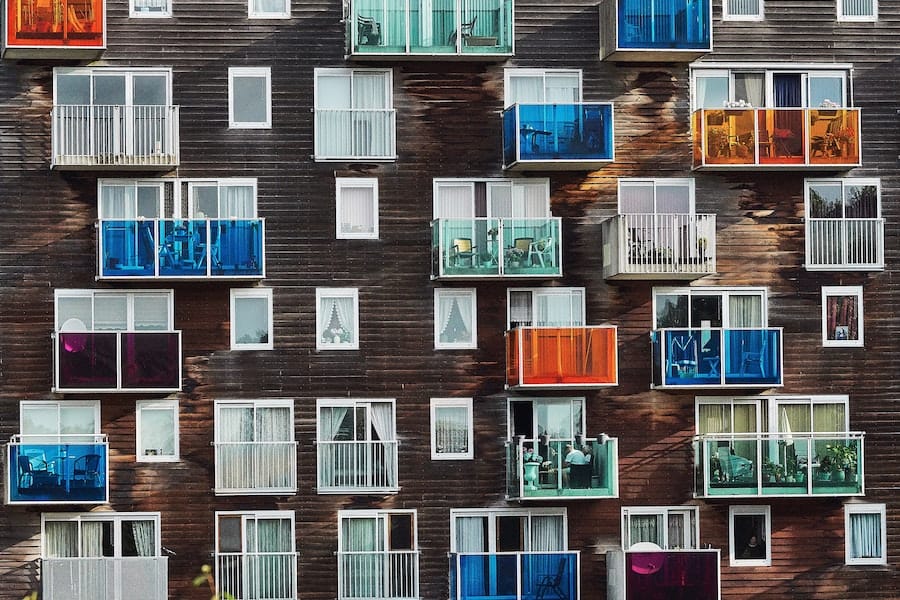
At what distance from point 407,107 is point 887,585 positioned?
49.1 ft

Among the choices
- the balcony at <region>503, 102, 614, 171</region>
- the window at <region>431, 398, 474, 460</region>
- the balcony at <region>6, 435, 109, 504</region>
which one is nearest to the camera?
the balcony at <region>6, 435, 109, 504</region>

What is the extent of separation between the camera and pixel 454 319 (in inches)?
1492

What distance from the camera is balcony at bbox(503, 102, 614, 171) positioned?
36969 millimetres

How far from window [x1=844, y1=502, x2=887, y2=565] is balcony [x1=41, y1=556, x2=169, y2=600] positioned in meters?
15.1

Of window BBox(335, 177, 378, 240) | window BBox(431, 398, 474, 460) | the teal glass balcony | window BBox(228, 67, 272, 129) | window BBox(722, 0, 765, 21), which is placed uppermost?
window BBox(722, 0, 765, 21)

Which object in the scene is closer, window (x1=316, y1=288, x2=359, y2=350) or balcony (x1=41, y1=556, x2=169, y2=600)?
balcony (x1=41, y1=556, x2=169, y2=600)

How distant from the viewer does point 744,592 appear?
38.0m

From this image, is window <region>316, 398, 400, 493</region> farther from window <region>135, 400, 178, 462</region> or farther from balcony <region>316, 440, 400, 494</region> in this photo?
window <region>135, 400, 178, 462</region>

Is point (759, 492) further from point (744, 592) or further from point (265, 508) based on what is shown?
point (265, 508)

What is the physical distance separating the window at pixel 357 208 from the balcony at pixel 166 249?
2.32 m

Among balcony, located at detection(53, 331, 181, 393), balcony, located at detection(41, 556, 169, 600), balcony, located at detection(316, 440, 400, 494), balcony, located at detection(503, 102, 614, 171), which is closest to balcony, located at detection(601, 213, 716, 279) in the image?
balcony, located at detection(503, 102, 614, 171)

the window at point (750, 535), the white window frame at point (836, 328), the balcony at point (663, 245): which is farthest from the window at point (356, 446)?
the white window frame at point (836, 328)

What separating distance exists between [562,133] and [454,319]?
4.69m

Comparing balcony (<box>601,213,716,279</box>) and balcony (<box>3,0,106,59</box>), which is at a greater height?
balcony (<box>3,0,106,59</box>)
